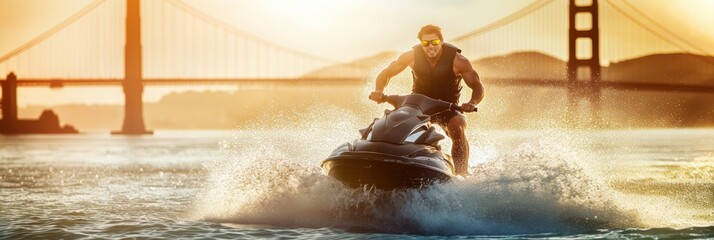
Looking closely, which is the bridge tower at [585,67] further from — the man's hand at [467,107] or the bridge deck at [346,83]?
the man's hand at [467,107]

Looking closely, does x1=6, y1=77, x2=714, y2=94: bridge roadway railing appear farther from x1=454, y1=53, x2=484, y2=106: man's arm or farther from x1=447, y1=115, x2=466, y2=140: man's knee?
x1=447, y1=115, x2=466, y2=140: man's knee

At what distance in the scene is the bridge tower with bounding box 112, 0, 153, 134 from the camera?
7475 cm

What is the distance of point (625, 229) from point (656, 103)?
94.8 meters

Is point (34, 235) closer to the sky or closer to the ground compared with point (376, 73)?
closer to the ground

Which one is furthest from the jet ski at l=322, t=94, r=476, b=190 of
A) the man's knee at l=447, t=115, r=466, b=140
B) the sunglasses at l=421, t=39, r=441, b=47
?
the sunglasses at l=421, t=39, r=441, b=47

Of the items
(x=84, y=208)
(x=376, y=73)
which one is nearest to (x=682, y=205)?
(x=376, y=73)

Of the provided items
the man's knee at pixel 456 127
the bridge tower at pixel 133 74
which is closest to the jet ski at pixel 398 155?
the man's knee at pixel 456 127

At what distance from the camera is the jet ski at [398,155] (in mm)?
8516

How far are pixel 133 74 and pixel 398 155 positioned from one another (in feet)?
225

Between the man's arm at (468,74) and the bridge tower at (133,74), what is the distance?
6672 cm

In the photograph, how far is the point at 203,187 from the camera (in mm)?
16469

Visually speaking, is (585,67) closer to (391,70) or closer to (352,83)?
(352,83)

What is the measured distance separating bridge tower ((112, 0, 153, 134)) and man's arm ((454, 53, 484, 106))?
6672cm

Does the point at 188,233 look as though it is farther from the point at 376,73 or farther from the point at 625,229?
the point at 625,229
